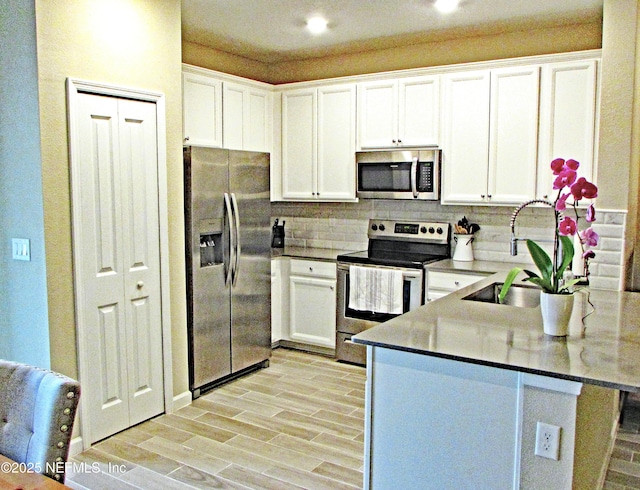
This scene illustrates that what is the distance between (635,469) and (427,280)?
5.95 feet

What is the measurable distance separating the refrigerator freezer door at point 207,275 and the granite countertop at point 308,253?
97cm

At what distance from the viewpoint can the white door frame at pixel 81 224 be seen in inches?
117

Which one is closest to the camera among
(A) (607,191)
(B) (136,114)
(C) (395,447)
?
→ (C) (395,447)

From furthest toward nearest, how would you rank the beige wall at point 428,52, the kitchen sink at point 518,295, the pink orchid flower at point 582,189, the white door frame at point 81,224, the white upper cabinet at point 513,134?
the beige wall at point 428,52 → the white upper cabinet at point 513,134 → the kitchen sink at point 518,295 → the white door frame at point 81,224 → the pink orchid flower at point 582,189

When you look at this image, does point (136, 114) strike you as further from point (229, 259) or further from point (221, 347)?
point (221, 347)

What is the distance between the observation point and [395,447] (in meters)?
2.19

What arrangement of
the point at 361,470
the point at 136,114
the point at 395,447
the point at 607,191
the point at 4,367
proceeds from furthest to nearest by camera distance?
the point at 607,191
the point at 136,114
the point at 361,470
the point at 395,447
the point at 4,367

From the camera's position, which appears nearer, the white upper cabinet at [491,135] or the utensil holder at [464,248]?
the white upper cabinet at [491,135]

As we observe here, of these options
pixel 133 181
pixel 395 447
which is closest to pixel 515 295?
pixel 395 447

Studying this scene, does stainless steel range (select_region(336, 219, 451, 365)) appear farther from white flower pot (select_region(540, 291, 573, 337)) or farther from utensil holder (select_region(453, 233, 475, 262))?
white flower pot (select_region(540, 291, 573, 337))

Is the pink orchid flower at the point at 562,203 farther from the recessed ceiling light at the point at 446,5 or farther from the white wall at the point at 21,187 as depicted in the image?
the white wall at the point at 21,187

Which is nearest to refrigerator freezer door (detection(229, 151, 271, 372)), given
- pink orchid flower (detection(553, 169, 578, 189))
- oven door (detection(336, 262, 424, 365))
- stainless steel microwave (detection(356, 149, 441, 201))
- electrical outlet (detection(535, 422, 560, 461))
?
oven door (detection(336, 262, 424, 365))

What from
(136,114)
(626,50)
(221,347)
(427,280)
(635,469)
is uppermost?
(626,50)

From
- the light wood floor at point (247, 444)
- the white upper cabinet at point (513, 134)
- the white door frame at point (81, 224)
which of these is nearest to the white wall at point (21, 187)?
the white door frame at point (81, 224)
